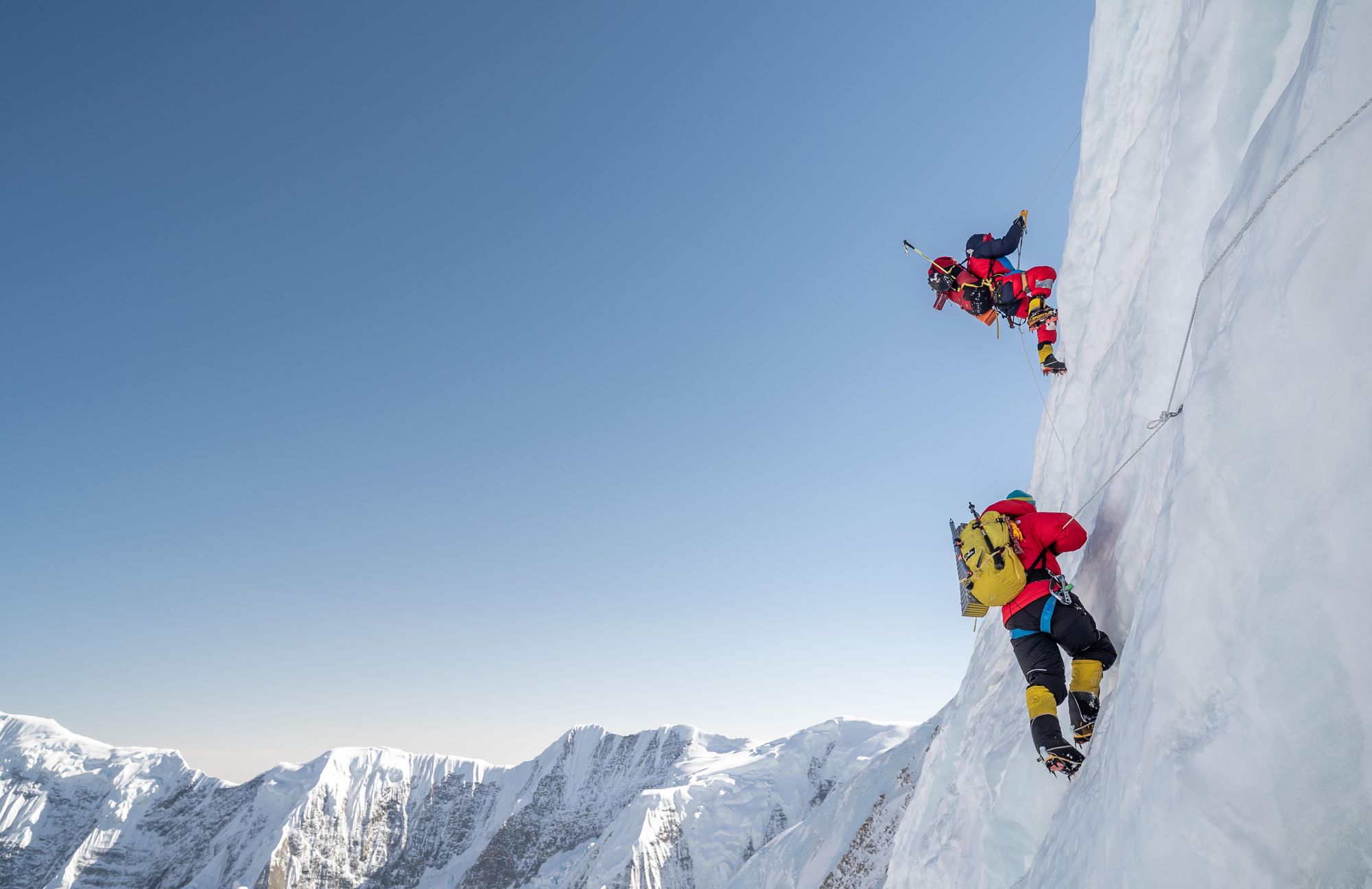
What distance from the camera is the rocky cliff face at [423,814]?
351ft

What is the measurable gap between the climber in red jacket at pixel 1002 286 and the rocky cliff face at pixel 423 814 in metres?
97.0

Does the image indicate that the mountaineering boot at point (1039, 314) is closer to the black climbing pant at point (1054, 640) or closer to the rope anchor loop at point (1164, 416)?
the rope anchor loop at point (1164, 416)

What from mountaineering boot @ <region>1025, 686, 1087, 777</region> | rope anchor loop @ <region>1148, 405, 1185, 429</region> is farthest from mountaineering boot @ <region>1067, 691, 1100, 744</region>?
rope anchor loop @ <region>1148, 405, 1185, 429</region>

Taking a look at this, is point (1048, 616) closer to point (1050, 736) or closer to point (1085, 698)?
point (1085, 698)

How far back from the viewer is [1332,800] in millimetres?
2172

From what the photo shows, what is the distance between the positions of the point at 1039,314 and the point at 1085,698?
7390 mm

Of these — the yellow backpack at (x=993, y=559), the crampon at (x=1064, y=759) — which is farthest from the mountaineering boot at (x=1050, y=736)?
the yellow backpack at (x=993, y=559)

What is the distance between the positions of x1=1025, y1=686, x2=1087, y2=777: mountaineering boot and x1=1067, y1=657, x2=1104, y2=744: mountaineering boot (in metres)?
0.13

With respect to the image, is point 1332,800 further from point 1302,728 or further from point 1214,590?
point 1214,590

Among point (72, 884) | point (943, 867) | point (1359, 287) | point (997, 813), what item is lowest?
point (72, 884)

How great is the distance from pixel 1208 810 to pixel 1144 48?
34.3ft

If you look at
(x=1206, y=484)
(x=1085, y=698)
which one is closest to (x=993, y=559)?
(x=1085, y=698)

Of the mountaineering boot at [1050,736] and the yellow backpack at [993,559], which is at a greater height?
the yellow backpack at [993,559]

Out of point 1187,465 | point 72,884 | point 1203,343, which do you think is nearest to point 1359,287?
point 1187,465
